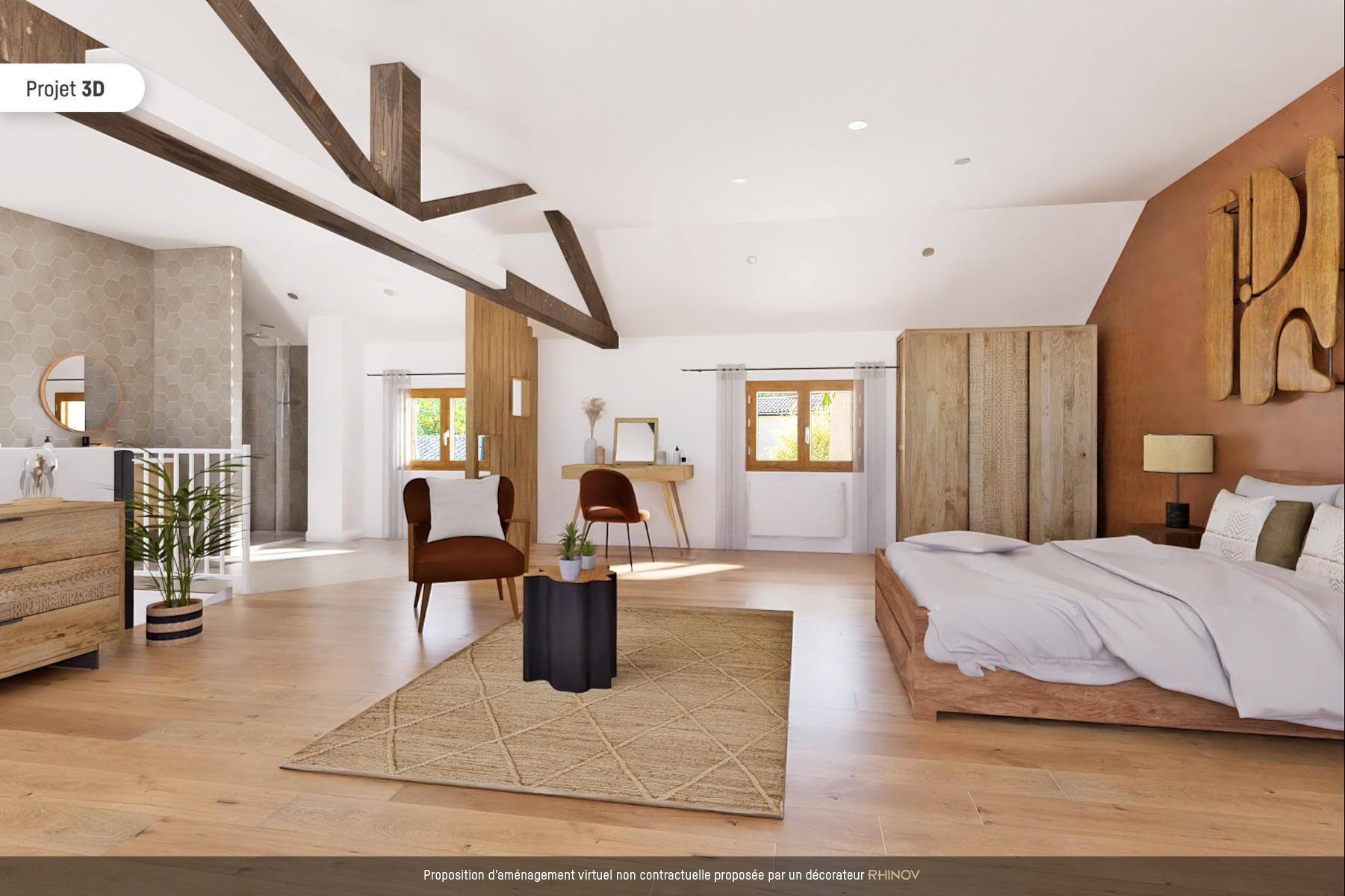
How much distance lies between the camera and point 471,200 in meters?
4.07

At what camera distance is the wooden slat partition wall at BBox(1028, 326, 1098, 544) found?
538 centimetres

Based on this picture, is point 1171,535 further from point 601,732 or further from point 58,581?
point 58,581

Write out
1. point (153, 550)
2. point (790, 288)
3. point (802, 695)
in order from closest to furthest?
point (802, 695) < point (153, 550) < point (790, 288)

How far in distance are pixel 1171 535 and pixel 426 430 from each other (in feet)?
20.9

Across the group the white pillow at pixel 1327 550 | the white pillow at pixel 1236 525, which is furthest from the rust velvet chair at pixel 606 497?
the white pillow at pixel 1327 550

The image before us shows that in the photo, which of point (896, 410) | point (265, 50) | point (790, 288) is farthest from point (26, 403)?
point (896, 410)

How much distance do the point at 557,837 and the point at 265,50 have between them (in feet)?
9.22

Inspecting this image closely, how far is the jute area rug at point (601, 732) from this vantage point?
2117mm

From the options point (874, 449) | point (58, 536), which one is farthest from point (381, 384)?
point (874, 449)

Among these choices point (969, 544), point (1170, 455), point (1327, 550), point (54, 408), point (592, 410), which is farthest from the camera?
point (592, 410)

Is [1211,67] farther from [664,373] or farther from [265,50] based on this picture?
[664,373]

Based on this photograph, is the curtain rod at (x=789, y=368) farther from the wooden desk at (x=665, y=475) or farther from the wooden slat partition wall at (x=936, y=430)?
the wooden desk at (x=665, y=475)

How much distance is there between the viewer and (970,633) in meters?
2.57

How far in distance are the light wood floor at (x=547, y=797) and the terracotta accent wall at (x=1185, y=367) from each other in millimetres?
791
